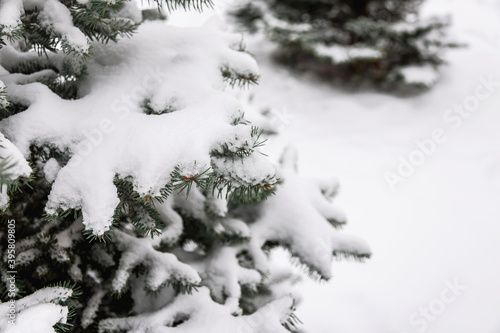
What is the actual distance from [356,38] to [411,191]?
305 centimetres

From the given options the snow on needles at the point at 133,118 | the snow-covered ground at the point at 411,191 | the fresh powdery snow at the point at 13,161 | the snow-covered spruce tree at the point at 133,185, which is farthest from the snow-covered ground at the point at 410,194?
the fresh powdery snow at the point at 13,161

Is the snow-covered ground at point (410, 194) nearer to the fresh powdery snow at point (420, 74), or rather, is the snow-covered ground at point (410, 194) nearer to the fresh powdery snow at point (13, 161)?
the fresh powdery snow at point (420, 74)

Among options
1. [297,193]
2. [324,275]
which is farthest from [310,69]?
[324,275]

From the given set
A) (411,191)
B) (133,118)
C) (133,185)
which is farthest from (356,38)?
(133,185)

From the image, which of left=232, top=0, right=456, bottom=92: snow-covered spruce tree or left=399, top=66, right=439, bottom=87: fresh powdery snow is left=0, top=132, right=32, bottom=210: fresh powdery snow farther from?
left=399, top=66, right=439, bottom=87: fresh powdery snow

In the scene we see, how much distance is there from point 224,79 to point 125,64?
1.34 ft

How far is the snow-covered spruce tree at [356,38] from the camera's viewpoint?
5328mm

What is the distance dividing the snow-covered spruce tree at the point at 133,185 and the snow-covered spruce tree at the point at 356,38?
162 inches

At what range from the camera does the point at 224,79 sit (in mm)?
1427

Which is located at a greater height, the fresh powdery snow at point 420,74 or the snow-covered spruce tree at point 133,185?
the snow-covered spruce tree at point 133,185

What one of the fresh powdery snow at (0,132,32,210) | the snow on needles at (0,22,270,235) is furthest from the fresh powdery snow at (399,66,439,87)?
the fresh powdery snow at (0,132,32,210)

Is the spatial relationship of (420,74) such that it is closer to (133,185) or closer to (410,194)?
(410,194)

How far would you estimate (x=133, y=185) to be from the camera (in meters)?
1.05

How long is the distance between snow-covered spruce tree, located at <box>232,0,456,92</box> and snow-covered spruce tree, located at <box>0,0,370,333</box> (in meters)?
4.12
